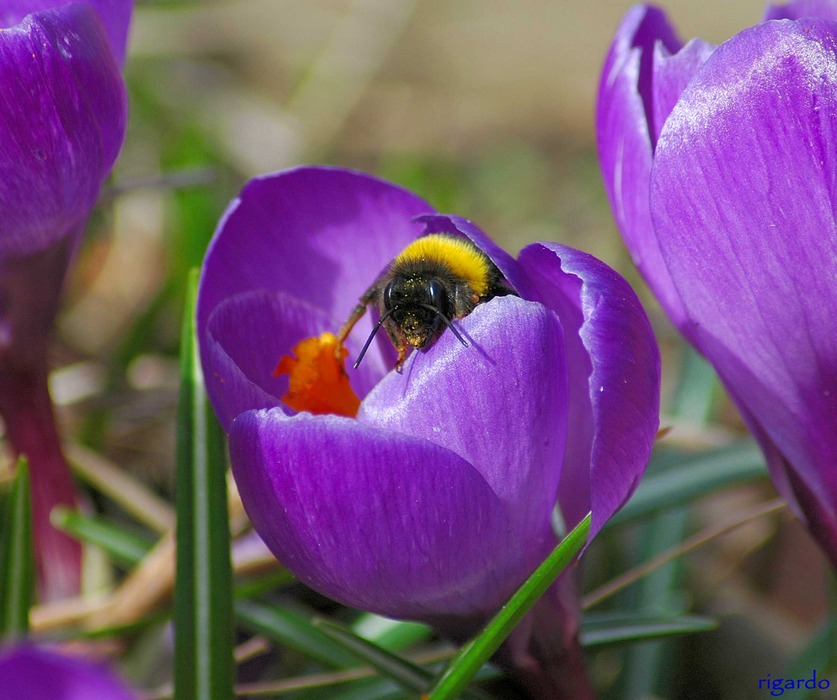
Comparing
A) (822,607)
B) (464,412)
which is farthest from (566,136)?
(464,412)

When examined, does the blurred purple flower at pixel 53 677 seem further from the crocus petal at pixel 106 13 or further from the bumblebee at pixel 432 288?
the crocus petal at pixel 106 13

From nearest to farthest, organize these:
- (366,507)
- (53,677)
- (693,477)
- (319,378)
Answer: (53,677), (366,507), (319,378), (693,477)

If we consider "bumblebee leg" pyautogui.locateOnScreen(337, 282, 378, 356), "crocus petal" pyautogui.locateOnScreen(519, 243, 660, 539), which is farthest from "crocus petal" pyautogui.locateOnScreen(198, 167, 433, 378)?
"crocus petal" pyautogui.locateOnScreen(519, 243, 660, 539)

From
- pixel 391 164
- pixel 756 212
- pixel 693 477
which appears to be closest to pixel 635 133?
pixel 756 212

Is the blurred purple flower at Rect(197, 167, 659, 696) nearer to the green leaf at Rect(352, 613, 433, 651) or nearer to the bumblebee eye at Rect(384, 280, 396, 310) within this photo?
the bumblebee eye at Rect(384, 280, 396, 310)

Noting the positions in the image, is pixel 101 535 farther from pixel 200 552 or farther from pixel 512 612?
pixel 512 612
